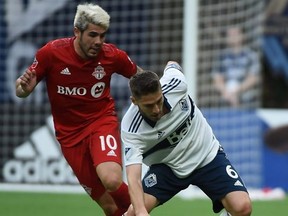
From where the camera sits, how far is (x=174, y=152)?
733 centimetres

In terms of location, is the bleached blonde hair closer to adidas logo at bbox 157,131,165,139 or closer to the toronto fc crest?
the toronto fc crest

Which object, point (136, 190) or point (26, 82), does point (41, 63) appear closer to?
point (26, 82)

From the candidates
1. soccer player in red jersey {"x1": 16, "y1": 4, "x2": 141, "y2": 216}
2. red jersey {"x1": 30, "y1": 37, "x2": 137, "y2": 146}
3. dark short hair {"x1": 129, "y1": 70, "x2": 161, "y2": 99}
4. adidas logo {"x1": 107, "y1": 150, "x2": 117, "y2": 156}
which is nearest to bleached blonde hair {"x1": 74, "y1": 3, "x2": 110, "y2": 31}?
soccer player in red jersey {"x1": 16, "y1": 4, "x2": 141, "y2": 216}

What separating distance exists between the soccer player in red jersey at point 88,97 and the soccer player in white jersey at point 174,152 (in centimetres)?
54

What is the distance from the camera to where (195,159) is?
24.1 feet

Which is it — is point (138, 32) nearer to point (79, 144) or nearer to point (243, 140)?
point (243, 140)

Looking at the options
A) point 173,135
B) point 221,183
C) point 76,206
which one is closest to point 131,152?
point 173,135

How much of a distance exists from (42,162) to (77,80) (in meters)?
5.16

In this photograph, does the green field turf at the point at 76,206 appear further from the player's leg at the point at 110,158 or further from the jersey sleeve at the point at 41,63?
the jersey sleeve at the point at 41,63

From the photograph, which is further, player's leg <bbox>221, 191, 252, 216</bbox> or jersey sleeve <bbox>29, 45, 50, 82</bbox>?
jersey sleeve <bbox>29, 45, 50, 82</bbox>

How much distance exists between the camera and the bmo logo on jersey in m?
8.02

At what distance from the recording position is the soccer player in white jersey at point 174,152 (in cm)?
707

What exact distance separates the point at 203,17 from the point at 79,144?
4.83 metres

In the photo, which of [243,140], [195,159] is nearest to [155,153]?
[195,159]
